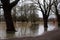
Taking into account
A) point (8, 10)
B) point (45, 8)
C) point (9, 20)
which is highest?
point (8, 10)

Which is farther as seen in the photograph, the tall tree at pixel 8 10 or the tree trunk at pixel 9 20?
the tree trunk at pixel 9 20

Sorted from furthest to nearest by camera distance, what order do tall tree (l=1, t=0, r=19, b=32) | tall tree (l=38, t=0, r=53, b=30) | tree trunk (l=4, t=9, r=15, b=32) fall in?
tall tree (l=38, t=0, r=53, b=30) → tree trunk (l=4, t=9, r=15, b=32) → tall tree (l=1, t=0, r=19, b=32)

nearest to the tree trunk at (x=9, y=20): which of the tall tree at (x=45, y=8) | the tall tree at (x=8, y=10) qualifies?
the tall tree at (x=8, y=10)

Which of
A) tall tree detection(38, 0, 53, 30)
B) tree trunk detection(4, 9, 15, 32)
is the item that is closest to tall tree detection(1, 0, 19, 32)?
tree trunk detection(4, 9, 15, 32)

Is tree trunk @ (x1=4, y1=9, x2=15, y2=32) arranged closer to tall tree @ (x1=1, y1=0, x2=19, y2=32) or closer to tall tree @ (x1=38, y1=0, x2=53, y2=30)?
tall tree @ (x1=1, y1=0, x2=19, y2=32)

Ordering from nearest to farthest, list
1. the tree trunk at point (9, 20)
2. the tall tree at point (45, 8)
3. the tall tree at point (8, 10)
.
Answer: the tall tree at point (8, 10) < the tree trunk at point (9, 20) < the tall tree at point (45, 8)

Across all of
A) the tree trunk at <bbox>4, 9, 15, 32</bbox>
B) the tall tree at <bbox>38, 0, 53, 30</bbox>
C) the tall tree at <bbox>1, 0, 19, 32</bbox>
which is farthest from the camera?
the tall tree at <bbox>38, 0, 53, 30</bbox>

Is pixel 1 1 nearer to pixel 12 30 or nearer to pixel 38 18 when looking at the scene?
pixel 12 30

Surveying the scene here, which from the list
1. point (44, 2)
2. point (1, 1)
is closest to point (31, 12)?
point (44, 2)

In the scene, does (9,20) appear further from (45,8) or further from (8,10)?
(45,8)

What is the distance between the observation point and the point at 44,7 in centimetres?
3688

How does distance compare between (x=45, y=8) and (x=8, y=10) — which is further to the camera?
(x=45, y=8)

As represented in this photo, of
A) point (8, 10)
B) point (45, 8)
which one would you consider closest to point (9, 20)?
point (8, 10)

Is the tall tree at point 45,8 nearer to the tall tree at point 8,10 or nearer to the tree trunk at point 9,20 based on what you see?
the tree trunk at point 9,20
